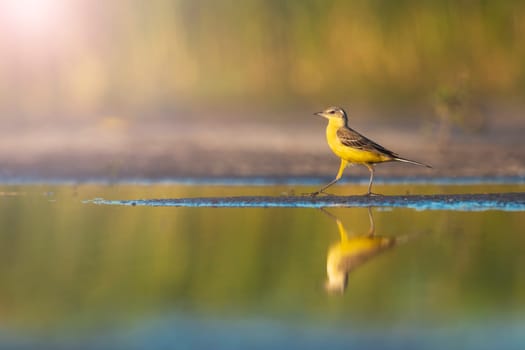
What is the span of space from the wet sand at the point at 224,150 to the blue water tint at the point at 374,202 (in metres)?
10.1

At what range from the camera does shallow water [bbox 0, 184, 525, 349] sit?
31.7 feet

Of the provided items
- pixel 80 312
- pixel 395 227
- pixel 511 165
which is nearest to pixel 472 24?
pixel 511 165

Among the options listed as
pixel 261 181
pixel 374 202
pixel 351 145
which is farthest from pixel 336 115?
pixel 261 181

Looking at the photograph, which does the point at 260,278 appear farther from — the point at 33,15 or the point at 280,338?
the point at 33,15

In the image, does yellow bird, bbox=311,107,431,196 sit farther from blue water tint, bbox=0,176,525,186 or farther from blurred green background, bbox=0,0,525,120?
blurred green background, bbox=0,0,525,120

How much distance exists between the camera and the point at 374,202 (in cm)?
2097

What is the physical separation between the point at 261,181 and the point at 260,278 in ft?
58.9

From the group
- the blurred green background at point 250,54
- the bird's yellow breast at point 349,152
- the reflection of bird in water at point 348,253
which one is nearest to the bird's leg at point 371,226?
the reflection of bird in water at point 348,253

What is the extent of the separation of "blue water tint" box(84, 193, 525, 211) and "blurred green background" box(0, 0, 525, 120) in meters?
32.4

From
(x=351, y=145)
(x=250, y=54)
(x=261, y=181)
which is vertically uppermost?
(x=250, y=54)

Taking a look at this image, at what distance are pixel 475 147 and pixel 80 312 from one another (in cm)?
3003

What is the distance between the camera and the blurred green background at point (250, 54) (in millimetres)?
60875

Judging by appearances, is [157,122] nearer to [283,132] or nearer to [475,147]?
[283,132]

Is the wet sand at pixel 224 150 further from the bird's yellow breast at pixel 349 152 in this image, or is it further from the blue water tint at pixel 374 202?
the blue water tint at pixel 374 202
